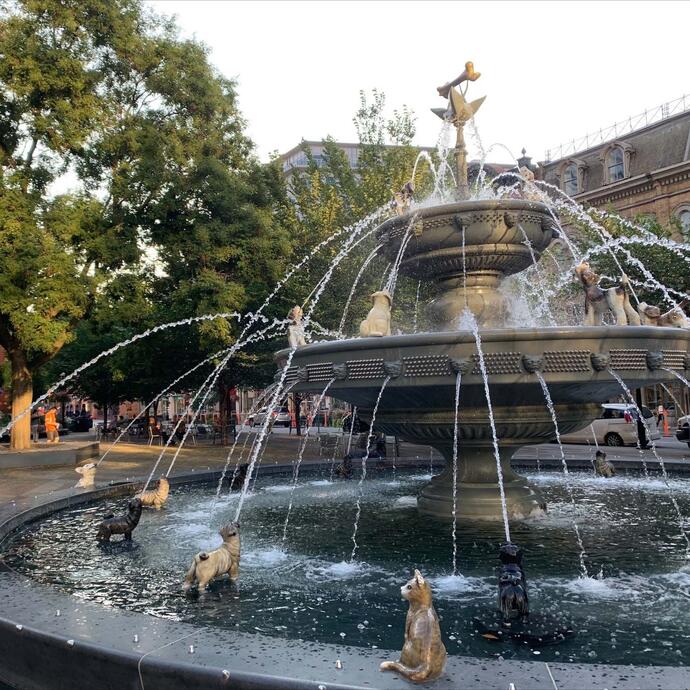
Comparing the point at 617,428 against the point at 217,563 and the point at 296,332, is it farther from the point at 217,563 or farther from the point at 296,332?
the point at 217,563

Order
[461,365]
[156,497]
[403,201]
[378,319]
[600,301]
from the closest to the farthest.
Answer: [461,365], [378,319], [600,301], [403,201], [156,497]

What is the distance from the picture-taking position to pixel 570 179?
52.6 metres

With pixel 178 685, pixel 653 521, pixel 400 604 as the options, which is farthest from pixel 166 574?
pixel 653 521

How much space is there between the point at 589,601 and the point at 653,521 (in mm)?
3868

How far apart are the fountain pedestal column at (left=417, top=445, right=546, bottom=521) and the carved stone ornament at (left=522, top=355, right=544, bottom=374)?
2.39m

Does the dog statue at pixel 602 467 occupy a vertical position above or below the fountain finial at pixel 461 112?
below

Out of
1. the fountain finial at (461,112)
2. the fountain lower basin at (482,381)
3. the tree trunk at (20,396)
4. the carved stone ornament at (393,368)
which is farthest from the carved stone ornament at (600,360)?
the tree trunk at (20,396)

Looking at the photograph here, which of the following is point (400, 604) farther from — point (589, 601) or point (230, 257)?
point (230, 257)

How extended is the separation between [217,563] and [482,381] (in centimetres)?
331

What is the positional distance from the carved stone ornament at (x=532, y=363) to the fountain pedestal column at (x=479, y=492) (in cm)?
239

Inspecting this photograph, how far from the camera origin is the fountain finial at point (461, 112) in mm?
10852

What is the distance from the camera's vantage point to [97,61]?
25.7 m

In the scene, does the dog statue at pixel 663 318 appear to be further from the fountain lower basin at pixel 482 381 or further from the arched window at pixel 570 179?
the arched window at pixel 570 179

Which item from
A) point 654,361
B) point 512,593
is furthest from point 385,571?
point 654,361
